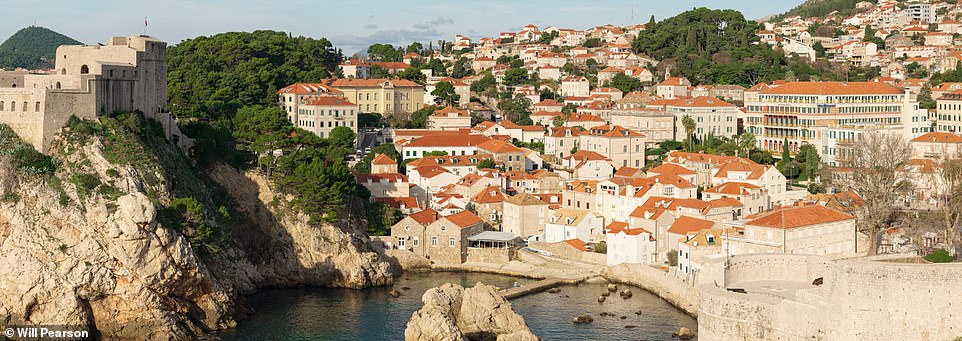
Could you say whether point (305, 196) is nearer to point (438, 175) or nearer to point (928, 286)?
point (438, 175)

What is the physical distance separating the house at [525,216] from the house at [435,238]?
2745mm

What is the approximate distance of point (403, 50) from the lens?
10206cm

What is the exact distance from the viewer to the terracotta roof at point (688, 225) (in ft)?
136

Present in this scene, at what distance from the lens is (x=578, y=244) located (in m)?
44.4

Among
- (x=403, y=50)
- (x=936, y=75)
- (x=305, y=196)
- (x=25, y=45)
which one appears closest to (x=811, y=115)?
(x=936, y=75)

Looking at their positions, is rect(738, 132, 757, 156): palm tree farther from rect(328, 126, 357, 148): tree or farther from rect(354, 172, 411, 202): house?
rect(328, 126, 357, 148): tree

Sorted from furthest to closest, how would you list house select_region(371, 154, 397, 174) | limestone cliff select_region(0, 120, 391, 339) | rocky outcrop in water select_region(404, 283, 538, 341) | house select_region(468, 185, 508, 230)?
house select_region(371, 154, 397, 174)
house select_region(468, 185, 508, 230)
limestone cliff select_region(0, 120, 391, 339)
rocky outcrop in water select_region(404, 283, 538, 341)

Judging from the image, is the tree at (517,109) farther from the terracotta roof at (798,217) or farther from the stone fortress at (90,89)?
the terracotta roof at (798,217)

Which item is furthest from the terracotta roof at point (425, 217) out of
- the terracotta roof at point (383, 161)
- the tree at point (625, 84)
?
the tree at point (625, 84)

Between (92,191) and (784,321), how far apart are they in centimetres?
1861

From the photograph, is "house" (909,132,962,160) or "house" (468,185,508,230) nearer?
"house" (468,185,508,230)

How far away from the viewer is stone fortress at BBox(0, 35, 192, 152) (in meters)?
35.9

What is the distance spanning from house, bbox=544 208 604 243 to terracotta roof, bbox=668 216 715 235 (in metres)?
3.93

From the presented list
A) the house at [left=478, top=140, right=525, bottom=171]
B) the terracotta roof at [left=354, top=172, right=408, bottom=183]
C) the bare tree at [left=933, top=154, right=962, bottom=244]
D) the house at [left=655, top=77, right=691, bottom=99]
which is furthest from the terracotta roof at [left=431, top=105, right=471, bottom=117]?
the bare tree at [left=933, top=154, right=962, bottom=244]
